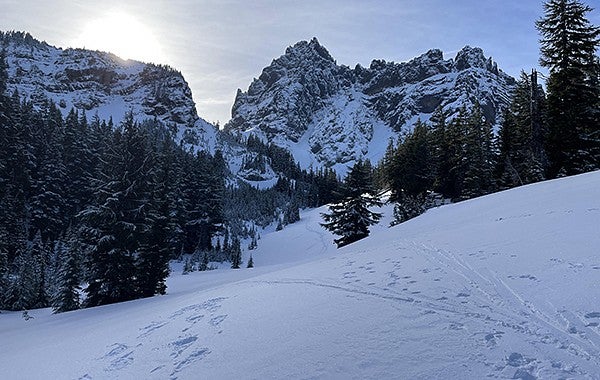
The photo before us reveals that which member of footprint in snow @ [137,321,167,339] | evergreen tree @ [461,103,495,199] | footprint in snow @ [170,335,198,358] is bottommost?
footprint in snow @ [137,321,167,339]

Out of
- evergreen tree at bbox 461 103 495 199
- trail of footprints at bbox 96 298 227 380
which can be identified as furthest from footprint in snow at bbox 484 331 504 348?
evergreen tree at bbox 461 103 495 199

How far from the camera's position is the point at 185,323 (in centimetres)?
920

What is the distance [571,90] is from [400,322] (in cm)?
2681

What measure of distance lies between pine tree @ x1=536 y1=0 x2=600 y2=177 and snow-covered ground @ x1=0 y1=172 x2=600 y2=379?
16.0m

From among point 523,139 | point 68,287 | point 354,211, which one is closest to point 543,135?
point 523,139

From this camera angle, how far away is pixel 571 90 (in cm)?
2522

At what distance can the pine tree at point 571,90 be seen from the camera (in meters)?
24.8

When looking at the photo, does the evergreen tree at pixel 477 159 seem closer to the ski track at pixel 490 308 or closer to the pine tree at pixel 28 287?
the ski track at pixel 490 308

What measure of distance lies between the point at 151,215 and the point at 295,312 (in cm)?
1884

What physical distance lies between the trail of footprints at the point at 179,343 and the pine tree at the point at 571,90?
26.2m

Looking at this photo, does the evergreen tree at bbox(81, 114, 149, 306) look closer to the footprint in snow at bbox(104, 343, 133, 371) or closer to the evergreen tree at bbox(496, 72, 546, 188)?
the footprint in snow at bbox(104, 343, 133, 371)

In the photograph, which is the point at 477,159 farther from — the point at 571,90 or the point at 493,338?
the point at 493,338

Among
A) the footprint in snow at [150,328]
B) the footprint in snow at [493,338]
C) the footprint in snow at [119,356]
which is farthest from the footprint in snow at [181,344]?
the footprint in snow at [493,338]

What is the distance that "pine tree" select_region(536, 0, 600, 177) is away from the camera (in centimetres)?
2481
